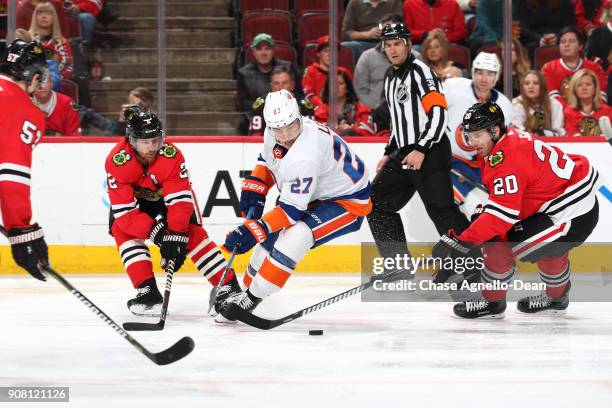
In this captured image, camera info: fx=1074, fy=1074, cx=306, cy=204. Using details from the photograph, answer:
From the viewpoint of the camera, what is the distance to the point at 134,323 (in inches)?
165

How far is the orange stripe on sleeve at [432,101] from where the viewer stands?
5.24 metres

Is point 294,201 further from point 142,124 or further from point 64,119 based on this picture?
point 64,119

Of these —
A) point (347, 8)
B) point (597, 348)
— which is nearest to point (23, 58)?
point (597, 348)

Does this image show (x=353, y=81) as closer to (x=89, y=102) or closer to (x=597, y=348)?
(x=89, y=102)

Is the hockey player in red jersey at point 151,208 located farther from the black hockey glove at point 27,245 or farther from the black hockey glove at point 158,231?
the black hockey glove at point 27,245

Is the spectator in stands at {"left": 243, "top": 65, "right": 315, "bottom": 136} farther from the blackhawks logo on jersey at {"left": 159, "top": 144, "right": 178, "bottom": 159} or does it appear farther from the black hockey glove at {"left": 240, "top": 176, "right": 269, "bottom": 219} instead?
the blackhawks logo on jersey at {"left": 159, "top": 144, "right": 178, "bottom": 159}

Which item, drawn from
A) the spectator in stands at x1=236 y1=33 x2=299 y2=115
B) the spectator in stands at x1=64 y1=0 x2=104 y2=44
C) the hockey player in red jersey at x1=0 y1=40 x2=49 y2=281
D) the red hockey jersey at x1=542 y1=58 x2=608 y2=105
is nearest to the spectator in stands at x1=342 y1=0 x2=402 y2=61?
the spectator in stands at x1=236 y1=33 x2=299 y2=115

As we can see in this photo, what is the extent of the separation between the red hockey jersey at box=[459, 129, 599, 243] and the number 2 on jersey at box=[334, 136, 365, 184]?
0.50 meters

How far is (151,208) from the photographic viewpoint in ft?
15.5

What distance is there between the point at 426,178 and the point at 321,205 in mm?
1031

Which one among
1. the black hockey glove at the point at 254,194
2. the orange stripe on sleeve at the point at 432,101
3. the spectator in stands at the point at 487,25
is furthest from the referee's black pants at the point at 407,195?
the spectator in stands at the point at 487,25

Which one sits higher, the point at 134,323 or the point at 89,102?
the point at 89,102

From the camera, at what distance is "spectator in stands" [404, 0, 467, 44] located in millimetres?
6309

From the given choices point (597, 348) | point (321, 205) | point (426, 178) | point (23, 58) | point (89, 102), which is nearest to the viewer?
point (23, 58)
